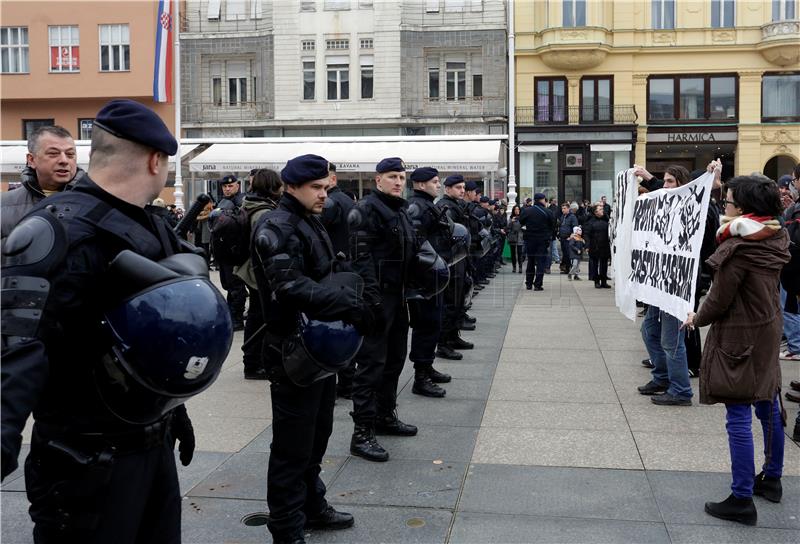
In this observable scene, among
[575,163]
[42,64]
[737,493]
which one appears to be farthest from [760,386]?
[42,64]

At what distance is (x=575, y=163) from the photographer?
31.6 metres

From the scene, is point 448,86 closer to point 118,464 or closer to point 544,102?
point 544,102

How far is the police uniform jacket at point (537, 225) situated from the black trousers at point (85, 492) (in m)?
14.0

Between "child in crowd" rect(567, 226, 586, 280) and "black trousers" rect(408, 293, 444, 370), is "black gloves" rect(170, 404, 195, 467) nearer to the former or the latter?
"black trousers" rect(408, 293, 444, 370)

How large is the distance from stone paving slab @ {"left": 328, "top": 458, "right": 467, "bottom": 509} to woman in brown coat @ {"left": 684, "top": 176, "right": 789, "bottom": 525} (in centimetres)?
147

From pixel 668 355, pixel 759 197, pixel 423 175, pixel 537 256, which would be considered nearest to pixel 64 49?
pixel 537 256

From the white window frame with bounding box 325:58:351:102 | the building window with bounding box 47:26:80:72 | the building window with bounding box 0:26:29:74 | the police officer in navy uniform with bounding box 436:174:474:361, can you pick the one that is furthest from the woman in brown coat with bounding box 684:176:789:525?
the building window with bounding box 0:26:29:74

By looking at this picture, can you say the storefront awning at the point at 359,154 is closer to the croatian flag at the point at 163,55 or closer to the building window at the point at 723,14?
the croatian flag at the point at 163,55

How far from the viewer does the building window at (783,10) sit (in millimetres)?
30797

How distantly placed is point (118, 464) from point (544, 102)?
3164 centimetres

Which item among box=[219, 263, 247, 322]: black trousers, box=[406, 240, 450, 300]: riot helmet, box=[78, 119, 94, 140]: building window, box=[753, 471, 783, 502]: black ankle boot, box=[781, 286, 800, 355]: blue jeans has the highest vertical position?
box=[78, 119, 94, 140]: building window

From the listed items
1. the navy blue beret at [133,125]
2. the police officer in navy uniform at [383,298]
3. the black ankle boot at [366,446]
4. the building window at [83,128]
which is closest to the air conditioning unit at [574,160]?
the building window at [83,128]

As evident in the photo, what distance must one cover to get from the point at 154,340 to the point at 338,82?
31794 millimetres

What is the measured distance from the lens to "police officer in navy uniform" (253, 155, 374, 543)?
3.71 metres
